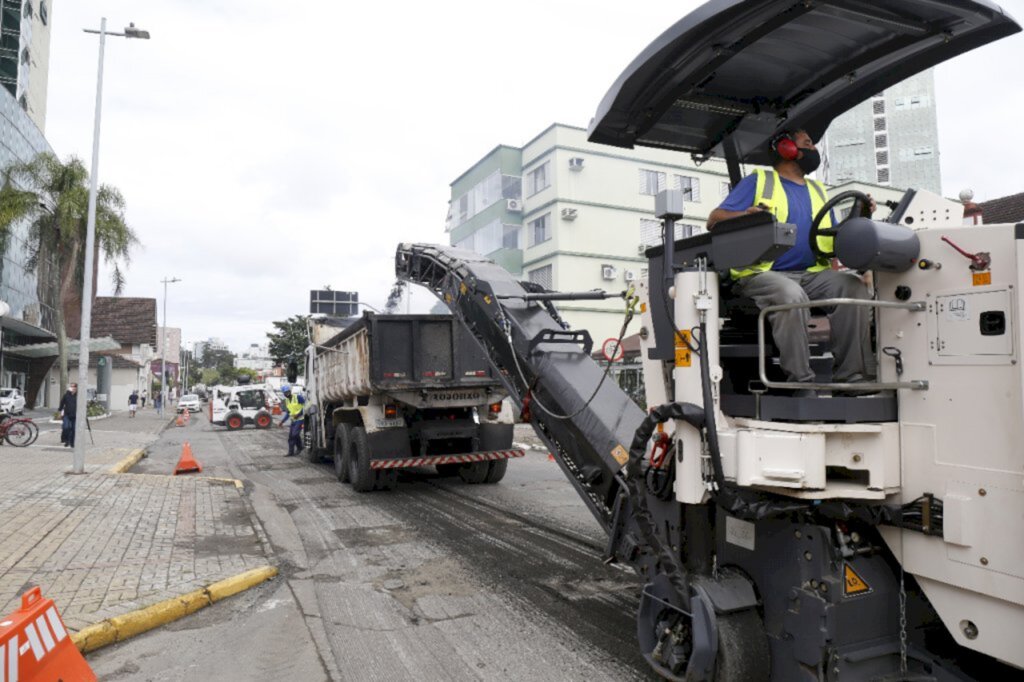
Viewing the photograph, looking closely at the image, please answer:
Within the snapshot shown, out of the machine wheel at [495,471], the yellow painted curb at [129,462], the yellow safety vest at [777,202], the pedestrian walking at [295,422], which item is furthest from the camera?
the pedestrian walking at [295,422]

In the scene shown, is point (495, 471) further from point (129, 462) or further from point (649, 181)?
point (649, 181)

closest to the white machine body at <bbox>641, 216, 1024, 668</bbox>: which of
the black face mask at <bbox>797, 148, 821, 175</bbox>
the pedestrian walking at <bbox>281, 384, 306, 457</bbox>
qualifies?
the black face mask at <bbox>797, 148, 821, 175</bbox>

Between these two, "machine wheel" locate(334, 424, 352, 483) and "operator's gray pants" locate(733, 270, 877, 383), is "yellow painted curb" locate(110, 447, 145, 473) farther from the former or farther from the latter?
"operator's gray pants" locate(733, 270, 877, 383)

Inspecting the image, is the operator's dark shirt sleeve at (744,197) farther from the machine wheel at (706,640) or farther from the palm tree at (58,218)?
the palm tree at (58,218)

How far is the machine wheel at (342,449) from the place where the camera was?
11405mm

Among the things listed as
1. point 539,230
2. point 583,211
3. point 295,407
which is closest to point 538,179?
point 539,230

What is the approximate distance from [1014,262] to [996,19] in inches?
54.3

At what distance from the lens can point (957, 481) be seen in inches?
113

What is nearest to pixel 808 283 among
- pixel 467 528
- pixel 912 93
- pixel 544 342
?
pixel 544 342

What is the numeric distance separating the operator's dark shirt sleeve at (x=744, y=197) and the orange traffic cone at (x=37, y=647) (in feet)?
12.7

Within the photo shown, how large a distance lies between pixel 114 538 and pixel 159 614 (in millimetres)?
2685

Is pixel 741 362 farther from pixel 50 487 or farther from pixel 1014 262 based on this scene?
Answer: pixel 50 487

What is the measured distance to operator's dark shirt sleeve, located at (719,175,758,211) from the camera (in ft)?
12.5

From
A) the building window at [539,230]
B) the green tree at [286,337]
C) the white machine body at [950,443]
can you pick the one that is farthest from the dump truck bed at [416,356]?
the green tree at [286,337]
